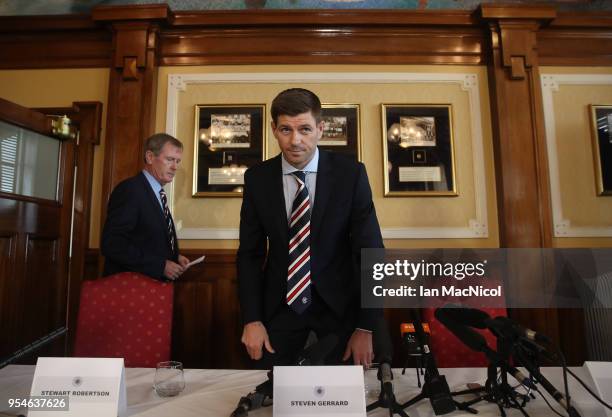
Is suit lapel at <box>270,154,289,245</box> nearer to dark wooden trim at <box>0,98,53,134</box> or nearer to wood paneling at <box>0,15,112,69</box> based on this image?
dark wooden trim at <box>0,98,53,134</box>

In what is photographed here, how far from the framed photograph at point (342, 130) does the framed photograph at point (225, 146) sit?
18.7 inches

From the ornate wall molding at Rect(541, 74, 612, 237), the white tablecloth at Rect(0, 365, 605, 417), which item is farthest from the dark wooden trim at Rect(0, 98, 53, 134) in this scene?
the ornate wall molding at Rect(541, 74, 612, 237)

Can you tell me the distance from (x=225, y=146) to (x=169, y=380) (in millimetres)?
2045

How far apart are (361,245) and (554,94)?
255 centimetres

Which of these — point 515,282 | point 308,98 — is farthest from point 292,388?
point 515,282

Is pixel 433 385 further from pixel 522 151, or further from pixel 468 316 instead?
pixel 522 151

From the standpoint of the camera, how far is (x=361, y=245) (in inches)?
51.2

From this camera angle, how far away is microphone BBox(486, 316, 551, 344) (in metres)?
0.74

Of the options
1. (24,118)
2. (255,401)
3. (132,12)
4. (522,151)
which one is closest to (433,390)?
(255,401)

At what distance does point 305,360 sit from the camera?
81 cm

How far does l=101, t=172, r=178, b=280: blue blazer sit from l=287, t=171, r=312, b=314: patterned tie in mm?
1102

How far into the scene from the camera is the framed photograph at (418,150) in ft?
9.09

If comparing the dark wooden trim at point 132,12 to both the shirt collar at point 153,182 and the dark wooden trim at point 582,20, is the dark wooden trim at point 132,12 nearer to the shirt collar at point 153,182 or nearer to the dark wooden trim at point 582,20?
the shirt collar at point 153,182

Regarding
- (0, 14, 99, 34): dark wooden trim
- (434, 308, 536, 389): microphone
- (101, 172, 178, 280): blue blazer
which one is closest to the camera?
(434, 308, 536, 389): microphone
